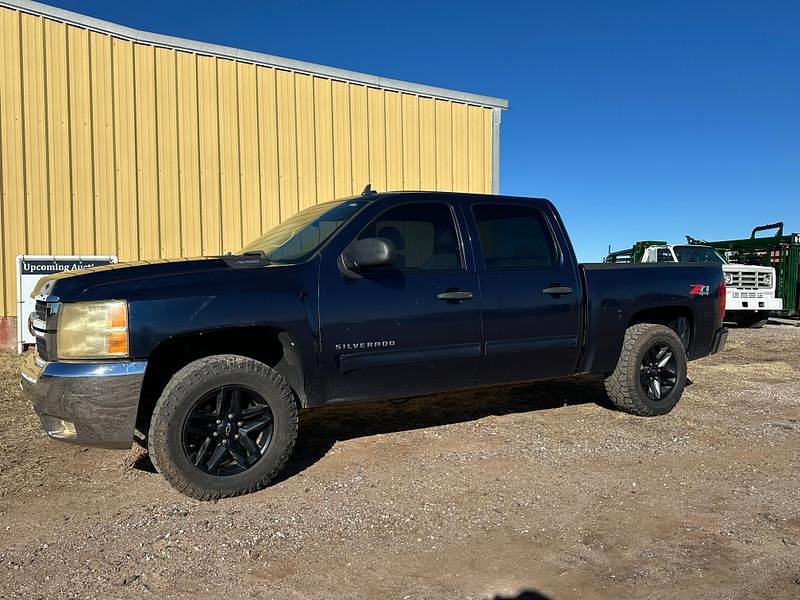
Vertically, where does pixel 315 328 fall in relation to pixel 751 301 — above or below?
above

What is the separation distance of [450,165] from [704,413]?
282 inches

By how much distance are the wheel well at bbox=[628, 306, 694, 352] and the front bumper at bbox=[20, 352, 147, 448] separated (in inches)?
167

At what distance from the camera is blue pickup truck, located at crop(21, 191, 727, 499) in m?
3.29

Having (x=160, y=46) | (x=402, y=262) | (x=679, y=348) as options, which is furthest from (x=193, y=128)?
(x=679, y=348)

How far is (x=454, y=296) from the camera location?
4.18 m

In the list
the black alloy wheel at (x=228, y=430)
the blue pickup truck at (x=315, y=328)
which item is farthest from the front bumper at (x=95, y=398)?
the black alloy wheel at (x=228, y=430)

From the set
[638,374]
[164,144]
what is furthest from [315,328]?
[164,144]

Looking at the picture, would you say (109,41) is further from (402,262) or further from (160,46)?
(402,262)

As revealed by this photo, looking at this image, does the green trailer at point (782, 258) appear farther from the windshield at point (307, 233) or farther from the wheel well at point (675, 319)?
the windshield at point (307, 233)

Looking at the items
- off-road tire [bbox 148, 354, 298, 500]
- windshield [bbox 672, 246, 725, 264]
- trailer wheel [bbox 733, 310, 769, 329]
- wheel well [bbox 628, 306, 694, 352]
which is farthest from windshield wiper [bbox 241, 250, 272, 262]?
trailer wheel [bbox 733, 310, 769, 329]

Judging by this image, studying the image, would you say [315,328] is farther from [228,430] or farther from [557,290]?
[557,290]

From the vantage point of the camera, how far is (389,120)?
1095 cm

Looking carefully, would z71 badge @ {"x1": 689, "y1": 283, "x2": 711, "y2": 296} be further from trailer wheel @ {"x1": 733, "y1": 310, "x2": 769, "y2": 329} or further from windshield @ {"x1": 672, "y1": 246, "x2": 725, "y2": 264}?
trailer wheel @ {"x1": 733, "y1": 310, "x2": 769, "y2": 329}

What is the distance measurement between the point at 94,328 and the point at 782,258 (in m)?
17.1
